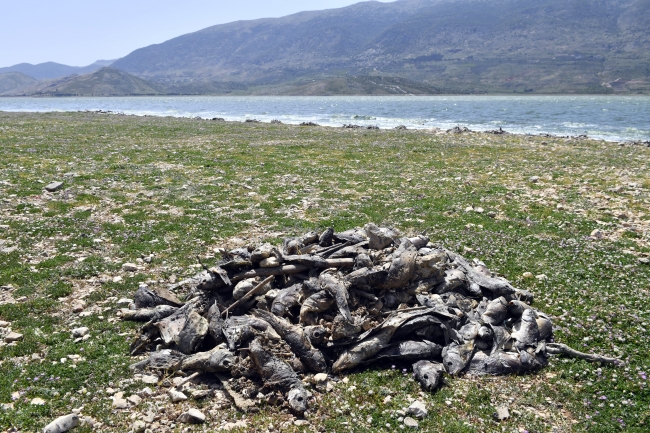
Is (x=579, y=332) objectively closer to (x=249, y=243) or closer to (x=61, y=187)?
(x=249, y=243)

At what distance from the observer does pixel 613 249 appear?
17453mm

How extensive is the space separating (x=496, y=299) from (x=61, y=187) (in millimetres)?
26316

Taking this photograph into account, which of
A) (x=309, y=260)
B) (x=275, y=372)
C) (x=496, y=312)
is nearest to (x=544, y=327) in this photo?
(x=496, y=312)

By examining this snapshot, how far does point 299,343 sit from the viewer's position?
10547 millimetres

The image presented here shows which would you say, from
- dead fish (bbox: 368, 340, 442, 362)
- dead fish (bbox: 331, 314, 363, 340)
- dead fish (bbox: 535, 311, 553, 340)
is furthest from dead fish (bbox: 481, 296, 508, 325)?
dead fish (bbox: 331, 314, 363, 340)

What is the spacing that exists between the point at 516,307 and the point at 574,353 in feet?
5.98

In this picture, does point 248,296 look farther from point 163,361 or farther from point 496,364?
point 496,364

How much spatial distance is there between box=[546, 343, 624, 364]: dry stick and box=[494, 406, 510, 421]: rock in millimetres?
2848

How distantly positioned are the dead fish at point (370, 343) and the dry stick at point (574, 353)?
3.63 meters

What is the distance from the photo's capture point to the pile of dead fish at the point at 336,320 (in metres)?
10.4

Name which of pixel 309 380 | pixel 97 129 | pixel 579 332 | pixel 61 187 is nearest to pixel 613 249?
pixel 579 332

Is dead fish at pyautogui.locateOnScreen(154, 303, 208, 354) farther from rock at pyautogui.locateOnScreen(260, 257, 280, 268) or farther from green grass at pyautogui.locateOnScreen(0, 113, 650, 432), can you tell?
rock at pyautogui.locateOnScreen(260, 257, 280, 268)

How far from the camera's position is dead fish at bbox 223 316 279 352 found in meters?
10.5

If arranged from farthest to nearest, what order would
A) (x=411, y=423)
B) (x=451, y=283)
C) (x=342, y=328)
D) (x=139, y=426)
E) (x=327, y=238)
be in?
(x=327, y=238), (x=451, y=283), (x=342, y=328), (x=411, y=423), (x=139, y=426)
